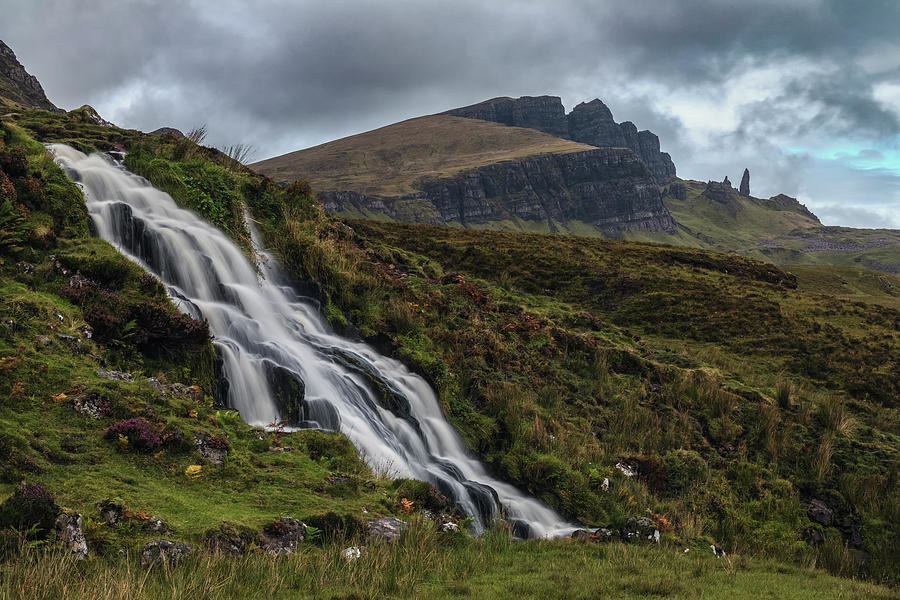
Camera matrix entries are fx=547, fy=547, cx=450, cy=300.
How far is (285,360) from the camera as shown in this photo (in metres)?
13.2

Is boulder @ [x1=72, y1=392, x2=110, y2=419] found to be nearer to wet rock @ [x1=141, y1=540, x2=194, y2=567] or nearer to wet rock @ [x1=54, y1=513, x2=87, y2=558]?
wet rock @ [x1=54, y1=513, x2=87, y2=558]

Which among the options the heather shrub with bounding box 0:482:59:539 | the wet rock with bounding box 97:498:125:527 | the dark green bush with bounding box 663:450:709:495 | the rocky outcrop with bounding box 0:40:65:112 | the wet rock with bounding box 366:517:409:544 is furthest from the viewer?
the rocky outcrop with bounding box 0:40:65:112

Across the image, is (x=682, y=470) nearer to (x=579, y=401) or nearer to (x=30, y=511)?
(x=579, y=401)

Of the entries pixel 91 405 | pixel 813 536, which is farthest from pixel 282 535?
pixel 813 536

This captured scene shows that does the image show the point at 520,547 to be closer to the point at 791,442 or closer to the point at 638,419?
the point at 638,419

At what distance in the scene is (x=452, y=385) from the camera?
51.3 ft

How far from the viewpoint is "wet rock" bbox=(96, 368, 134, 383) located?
30.6 ft

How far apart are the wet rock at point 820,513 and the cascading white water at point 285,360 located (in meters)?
6.22

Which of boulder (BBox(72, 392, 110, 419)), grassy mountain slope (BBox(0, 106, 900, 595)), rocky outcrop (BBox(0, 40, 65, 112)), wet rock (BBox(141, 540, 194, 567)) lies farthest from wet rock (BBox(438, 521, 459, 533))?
rocky outcrop (BBox(0, 40, 65, 112))

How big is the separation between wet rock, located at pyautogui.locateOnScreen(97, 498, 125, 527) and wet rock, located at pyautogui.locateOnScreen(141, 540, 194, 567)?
587 mm

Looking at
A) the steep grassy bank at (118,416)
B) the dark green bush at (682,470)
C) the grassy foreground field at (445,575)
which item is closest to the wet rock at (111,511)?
the steep grassy bank at (118,416)

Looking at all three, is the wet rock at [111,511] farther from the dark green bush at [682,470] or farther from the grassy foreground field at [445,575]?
the dark green bush at [682,470]

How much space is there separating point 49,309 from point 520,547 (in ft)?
31.1

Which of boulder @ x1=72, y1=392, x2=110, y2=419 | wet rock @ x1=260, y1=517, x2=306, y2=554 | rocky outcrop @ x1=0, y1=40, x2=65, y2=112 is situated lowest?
wet rock @ x1=260, y1=517, x2=306, y2=554
